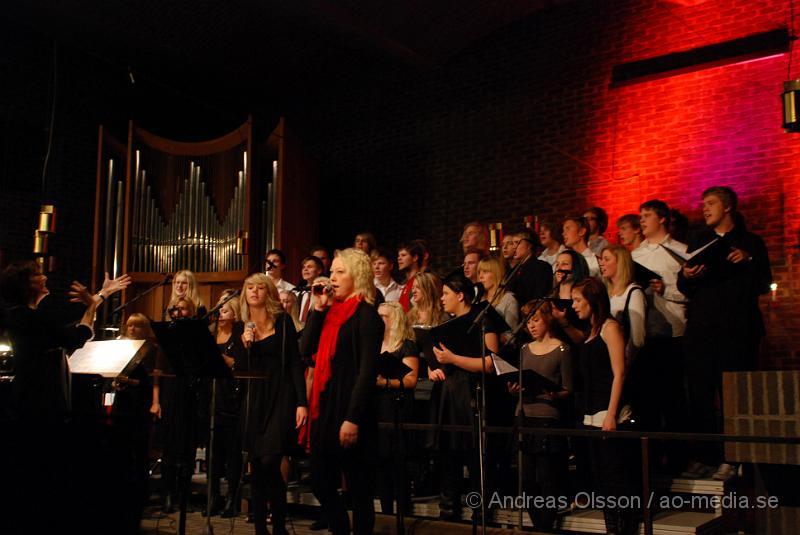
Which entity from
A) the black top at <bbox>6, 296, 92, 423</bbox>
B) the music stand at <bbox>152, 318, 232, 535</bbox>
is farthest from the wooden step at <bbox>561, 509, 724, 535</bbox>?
the black top at <bbox>6, 296, 92, 423</bbox>

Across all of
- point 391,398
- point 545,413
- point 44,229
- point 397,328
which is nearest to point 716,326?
point 545,413

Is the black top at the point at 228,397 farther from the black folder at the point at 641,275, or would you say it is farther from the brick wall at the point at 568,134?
the brick wall at the point at 568,134

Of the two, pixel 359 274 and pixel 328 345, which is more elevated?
pixel 359 274

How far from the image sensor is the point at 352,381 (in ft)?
14.6

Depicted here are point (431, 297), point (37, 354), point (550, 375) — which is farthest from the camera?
point (431, 297)

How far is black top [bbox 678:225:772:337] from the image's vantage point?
240 inches

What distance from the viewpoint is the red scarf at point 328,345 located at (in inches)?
178

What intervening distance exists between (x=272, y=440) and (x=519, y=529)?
1592 millimetres

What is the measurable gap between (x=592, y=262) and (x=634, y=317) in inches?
62.8

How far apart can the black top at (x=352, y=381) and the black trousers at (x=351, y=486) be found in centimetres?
7

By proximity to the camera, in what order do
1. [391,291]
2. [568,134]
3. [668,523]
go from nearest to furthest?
[668,523] → [391,291] → [568,134]

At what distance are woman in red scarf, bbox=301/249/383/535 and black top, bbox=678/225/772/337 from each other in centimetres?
279

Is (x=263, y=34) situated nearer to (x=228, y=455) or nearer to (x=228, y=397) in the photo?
(x=228, y=397)

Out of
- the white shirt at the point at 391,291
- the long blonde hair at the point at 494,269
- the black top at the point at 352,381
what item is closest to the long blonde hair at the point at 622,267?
the long blonde hair at the point at 494,269
